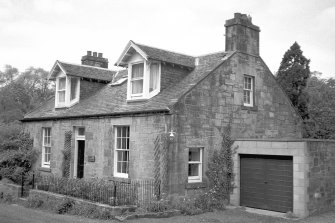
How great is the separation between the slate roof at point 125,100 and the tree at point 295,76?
717 centimetres

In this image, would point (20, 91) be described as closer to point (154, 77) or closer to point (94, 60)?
point (94, 60)

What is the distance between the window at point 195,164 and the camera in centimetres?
1598

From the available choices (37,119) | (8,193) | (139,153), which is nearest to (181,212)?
(139,153)

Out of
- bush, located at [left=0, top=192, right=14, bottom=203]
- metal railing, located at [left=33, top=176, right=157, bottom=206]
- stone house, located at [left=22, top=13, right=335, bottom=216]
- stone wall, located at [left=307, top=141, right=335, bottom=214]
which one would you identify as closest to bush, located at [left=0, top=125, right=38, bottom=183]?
stone house, located at [left=22, top=13, right=335, bottom=216]

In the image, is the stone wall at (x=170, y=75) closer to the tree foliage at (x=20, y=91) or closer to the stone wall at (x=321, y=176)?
the stone wall at (x=321, y=176)

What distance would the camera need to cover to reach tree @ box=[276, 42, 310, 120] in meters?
23.7

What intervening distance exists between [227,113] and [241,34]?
4.22 metres

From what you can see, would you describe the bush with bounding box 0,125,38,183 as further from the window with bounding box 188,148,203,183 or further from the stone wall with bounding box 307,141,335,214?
the stone wall with bounding box 307,141,335,214

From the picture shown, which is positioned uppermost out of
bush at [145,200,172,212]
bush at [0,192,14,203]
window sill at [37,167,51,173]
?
window sill at [37,167,51,173]

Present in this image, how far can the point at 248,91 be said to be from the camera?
1888cm

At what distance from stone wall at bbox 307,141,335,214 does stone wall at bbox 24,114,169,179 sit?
20.0ft

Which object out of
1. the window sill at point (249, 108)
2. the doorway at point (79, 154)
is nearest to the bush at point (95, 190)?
the doorway at point (79, 154)

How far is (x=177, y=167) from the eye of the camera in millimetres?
15078

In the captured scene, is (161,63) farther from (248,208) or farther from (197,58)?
(248,208)
